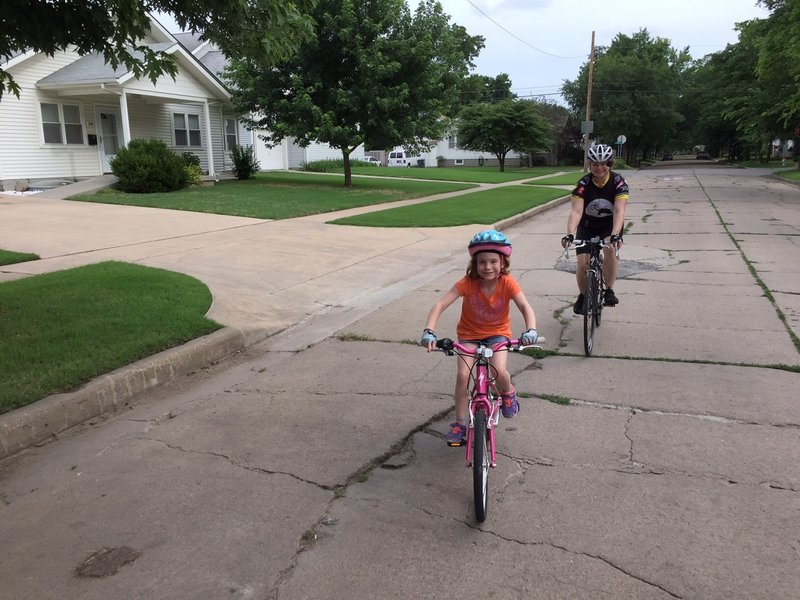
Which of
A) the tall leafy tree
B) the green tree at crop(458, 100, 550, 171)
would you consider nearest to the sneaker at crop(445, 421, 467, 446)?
the tall leafy tree

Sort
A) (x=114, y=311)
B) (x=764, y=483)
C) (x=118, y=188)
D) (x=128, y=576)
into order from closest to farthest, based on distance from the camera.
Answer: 1. (x=128, y=576)
2. (x=764, y=483)
3. (x=114, y=311)
4. (x=118, y=188)

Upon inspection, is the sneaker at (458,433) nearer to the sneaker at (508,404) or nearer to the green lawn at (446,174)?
the sneaker at (508,404)

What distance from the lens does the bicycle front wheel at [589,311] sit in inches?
228

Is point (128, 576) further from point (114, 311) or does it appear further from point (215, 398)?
point (114, 311)

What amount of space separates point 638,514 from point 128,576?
255 centimetres

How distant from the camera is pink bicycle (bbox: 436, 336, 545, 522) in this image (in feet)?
10.5

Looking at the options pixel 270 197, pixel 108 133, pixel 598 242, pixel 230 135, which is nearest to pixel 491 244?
pixel 598 242

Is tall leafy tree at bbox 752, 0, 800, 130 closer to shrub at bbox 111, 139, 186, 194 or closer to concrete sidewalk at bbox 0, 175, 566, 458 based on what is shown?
concrete sidewalk at bbox 0, 175, 566, 458

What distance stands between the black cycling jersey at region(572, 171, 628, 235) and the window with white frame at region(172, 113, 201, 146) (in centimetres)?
2413

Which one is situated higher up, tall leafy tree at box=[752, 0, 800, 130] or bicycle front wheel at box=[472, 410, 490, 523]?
tall leafy tree at box=[752, 0, 800, 130]

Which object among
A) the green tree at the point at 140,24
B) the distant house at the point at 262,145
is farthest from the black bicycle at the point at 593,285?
the distant house at the point at 262,145

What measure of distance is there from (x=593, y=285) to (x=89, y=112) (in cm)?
2295

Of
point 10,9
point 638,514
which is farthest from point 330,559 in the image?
point 10,9

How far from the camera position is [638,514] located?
327 cm
